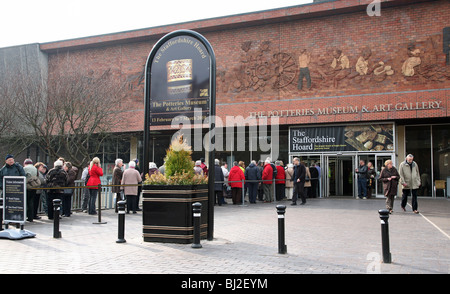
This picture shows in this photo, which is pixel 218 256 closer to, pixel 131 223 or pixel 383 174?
pixel 131 223

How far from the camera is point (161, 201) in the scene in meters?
8.05

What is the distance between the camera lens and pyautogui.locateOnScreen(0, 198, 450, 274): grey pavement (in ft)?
19.5

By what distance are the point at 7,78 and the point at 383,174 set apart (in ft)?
70.6

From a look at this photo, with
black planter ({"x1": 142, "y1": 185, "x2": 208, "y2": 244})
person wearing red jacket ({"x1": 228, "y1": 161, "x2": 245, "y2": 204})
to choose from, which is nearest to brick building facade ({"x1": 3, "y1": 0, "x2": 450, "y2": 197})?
person wearing red jacket ({"x1": 228, "y1": 161, "x2": 245, "y2": 204})

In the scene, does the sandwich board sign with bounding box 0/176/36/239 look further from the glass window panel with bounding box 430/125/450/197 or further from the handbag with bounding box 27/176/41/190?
the glass window panel with bounding box 430/125/450/197

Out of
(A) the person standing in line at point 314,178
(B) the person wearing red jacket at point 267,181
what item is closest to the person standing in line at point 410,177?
(B) the person wearing red jacket at point 267,181

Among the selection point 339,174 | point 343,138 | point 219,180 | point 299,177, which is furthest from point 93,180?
point 339,174

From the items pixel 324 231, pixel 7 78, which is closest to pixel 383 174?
pixel 324 231

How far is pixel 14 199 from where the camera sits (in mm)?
9258

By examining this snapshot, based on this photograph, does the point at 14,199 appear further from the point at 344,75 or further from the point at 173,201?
the point at 344,75

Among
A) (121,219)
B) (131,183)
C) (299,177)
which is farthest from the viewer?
(299,177)

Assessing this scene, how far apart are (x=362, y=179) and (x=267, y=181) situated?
5.76m

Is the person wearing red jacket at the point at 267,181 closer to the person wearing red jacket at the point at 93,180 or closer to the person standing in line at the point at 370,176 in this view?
the person standing in line at the point at 370,176

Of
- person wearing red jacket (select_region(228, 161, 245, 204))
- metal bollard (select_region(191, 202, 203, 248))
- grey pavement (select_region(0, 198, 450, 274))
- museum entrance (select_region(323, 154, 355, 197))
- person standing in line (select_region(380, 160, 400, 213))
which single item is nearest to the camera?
grey pavement (select_region(0, 198, 450, 274))
